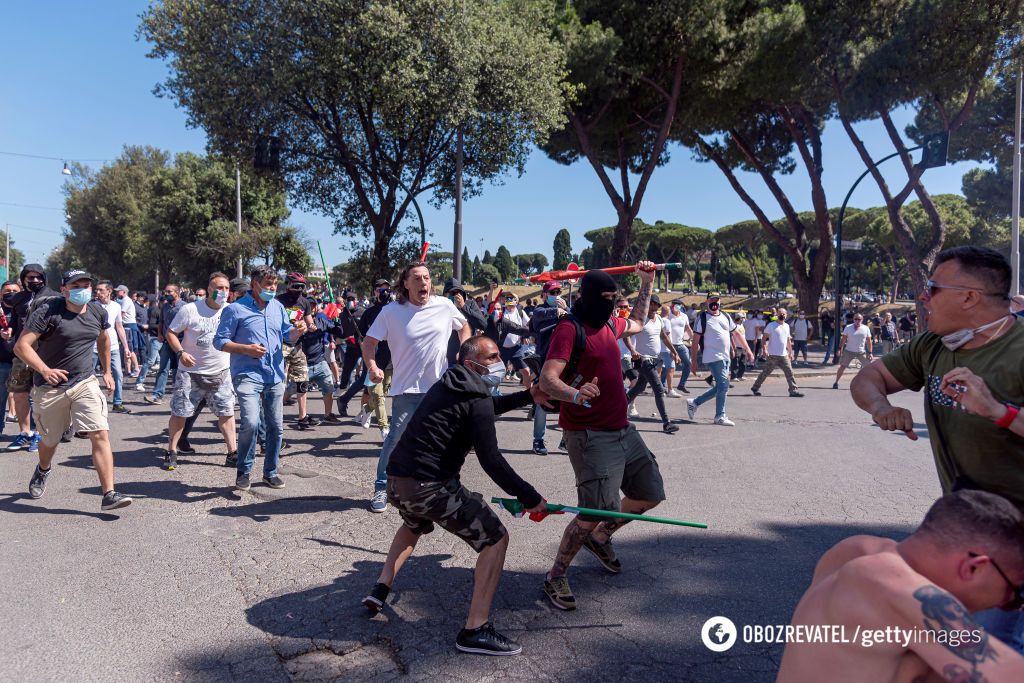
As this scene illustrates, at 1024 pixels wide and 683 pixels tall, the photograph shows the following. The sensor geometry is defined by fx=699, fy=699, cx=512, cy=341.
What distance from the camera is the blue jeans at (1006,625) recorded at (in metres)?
1.94

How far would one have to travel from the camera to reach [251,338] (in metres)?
5.83

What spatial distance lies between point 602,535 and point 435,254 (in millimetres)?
15914

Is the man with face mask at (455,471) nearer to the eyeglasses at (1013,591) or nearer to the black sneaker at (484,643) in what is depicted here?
the black sneaker at (484,643)

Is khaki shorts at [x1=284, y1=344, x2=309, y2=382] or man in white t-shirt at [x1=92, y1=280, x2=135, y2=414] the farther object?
man in white t-shirt at [x1=92, y1=280, x2=135, y2=414]

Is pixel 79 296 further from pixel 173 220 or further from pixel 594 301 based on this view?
pixel 173 220

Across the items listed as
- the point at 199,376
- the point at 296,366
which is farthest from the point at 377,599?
the point at 296,366

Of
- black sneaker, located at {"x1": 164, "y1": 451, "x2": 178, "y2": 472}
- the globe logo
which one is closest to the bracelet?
the globe logo

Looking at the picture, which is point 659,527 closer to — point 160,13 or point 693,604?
point 693,604

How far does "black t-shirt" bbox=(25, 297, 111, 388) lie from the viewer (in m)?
5.32

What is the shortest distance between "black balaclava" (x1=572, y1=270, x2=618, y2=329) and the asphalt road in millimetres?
1511

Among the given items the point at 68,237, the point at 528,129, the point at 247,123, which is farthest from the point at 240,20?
the point at 68,237

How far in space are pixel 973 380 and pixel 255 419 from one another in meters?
4.99

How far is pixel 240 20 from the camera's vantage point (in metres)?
14.9

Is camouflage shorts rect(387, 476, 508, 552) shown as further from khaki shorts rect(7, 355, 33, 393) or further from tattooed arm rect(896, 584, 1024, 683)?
khaki shorts rect(7, 355, 33, 393)
